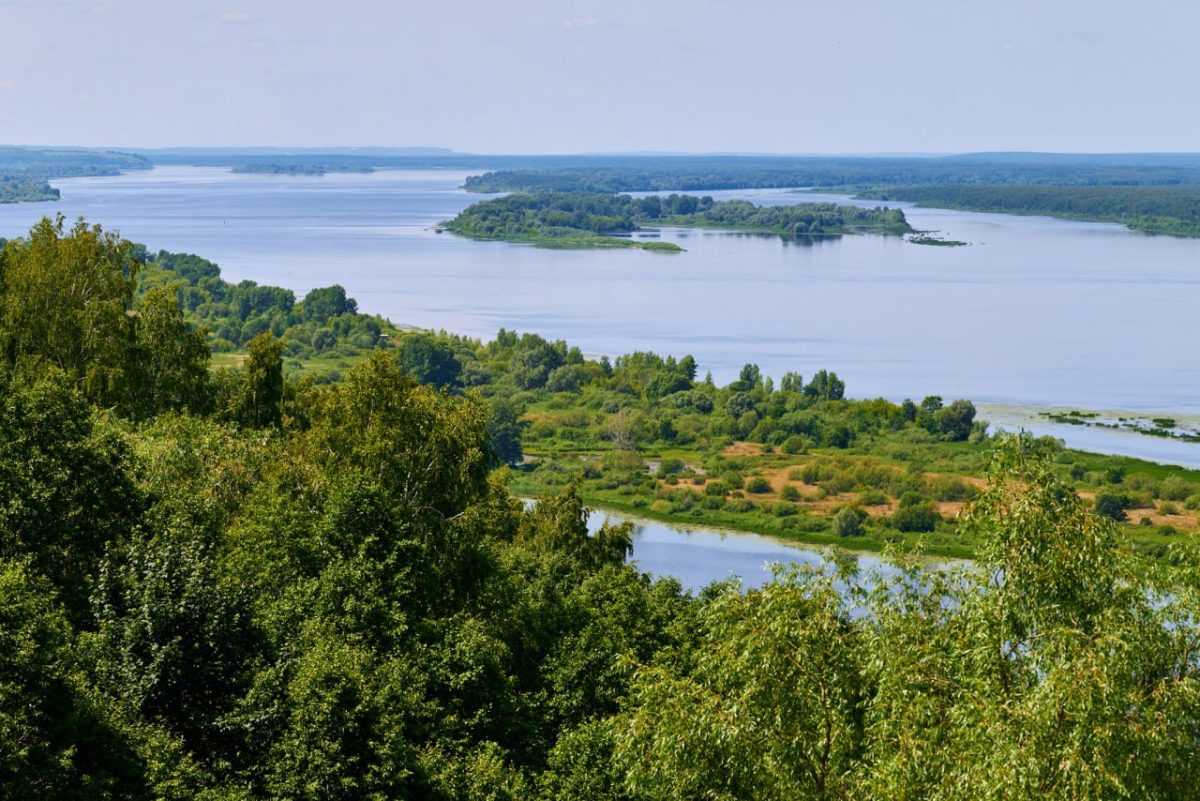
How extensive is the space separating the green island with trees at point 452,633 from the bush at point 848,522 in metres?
17.3

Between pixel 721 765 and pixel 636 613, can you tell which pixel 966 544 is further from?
pixel 721 765

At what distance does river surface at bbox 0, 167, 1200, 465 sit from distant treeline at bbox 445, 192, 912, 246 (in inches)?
183

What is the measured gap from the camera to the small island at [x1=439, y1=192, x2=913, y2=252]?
5379 inches

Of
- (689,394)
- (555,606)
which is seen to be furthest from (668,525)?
(555,606)

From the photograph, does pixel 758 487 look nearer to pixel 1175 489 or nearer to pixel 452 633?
pixel 1175 489

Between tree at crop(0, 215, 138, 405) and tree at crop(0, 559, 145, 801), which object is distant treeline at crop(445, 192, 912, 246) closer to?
tree at crop(0, 215, 138, 405)

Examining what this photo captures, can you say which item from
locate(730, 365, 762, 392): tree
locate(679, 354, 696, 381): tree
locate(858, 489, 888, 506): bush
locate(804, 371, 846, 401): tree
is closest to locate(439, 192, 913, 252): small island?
locate(679, 354, 696, 381): tree

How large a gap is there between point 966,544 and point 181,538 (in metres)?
28.1

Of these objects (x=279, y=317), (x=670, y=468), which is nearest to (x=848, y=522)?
(x=670, y=468)

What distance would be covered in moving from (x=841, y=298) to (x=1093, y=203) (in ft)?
305

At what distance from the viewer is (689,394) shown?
181 ft

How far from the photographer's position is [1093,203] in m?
A: 167

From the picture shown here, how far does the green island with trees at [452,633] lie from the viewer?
8.84 meters

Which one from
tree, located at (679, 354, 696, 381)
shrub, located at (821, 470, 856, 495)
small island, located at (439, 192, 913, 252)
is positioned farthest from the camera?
small island, located at (439, 192, 913, 252)
